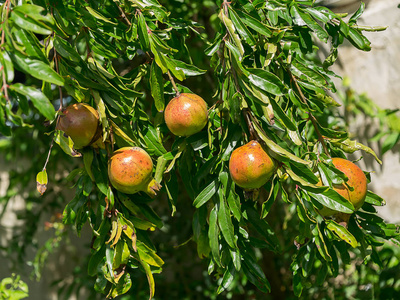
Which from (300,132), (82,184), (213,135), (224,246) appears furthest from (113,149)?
(300,132)

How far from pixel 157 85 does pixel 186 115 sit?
0.50 ft

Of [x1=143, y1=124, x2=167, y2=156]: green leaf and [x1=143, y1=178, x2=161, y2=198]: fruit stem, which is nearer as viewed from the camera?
[x1=143, y1=178, x2=161, y2=198]: fruit stem

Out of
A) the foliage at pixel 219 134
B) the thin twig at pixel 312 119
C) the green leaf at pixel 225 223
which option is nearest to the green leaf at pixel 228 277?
the foliage at pixel 219 134

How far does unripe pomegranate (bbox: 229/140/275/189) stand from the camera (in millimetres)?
1092

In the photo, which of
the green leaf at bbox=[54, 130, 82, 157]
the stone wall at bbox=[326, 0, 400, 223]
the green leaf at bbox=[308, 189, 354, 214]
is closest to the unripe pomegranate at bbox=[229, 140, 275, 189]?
the green leaf at bbox=[308, 189, 354, 214]

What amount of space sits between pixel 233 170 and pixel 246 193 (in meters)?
0.17

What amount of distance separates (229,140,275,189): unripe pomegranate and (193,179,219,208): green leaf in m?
0.13

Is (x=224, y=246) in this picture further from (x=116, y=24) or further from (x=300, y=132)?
(x=116, y=24)

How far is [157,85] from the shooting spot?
4.23 ft

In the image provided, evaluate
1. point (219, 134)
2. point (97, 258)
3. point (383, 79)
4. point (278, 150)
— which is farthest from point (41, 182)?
point (383, 79)

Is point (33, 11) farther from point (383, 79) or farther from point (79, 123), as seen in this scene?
point (383, 79)

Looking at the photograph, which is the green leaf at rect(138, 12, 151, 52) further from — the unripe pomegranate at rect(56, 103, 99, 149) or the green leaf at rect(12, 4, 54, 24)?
the green leaf at rect(12, 4, 54, 24)

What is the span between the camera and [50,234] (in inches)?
133

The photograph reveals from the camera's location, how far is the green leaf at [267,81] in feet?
3.71
